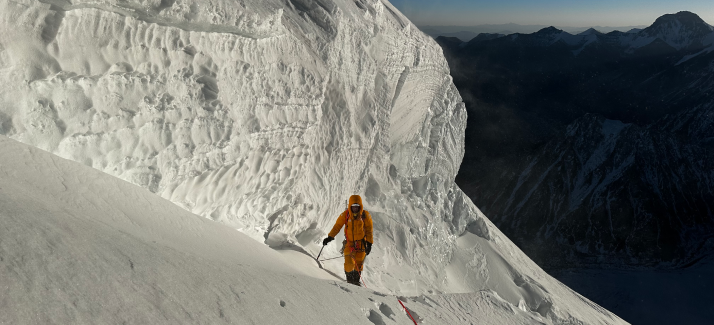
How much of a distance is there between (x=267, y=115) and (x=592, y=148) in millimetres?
57300

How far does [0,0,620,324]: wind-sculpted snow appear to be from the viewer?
3855 mm

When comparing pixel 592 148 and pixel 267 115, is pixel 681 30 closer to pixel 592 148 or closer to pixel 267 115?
pixel 592 148

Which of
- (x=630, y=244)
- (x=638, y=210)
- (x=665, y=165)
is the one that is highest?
(x=665, y=165)

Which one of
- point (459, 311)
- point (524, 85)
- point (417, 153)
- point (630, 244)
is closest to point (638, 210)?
point (630, 244)

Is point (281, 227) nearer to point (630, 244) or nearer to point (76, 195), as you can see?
point (76, 195)

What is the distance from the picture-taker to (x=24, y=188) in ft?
8.27

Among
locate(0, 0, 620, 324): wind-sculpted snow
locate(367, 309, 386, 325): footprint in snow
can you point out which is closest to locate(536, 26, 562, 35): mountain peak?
locate(0, 0, 620, 324): wind-sculpted snow

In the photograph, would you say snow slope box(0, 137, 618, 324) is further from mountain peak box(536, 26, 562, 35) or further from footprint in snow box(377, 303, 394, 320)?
mountain peak box(536, 26, 562, 35)

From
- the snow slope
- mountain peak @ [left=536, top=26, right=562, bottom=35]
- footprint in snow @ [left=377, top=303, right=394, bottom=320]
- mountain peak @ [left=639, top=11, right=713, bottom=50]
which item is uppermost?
mountain peak @ [left=639, top=11, right=713, bottom=50]

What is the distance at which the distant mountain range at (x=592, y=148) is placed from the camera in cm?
4488

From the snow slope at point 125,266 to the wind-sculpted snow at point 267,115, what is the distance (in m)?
0.87

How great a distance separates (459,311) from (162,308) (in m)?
3.94

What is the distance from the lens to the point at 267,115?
5.55 meters

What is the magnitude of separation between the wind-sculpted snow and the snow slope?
2.85 feet
